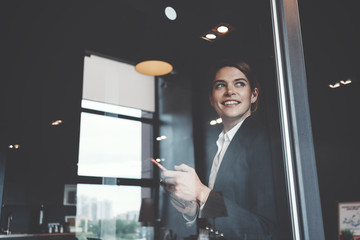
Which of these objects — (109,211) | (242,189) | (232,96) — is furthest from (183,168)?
(109,211)

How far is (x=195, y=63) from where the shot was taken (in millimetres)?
1908

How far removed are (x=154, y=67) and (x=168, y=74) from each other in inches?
4.9

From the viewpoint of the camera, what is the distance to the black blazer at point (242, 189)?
4.86ft

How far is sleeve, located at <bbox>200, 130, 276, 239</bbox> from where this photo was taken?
4.71 feet

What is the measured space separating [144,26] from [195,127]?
773 mm

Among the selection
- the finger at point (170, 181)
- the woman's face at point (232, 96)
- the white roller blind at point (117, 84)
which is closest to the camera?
the woman's face at point (232, 96)

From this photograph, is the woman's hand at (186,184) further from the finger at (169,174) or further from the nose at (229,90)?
the nose at (229,90)

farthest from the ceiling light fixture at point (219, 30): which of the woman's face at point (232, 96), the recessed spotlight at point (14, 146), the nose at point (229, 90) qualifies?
the recessed spotlight at point (14, 146)

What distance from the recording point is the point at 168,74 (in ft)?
7.01

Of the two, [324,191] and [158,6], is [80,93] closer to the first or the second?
[158,6]

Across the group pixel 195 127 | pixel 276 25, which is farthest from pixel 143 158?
pixel 276 25

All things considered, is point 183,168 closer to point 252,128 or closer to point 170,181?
point 170,181

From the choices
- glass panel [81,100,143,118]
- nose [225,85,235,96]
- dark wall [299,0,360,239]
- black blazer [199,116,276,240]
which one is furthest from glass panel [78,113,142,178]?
dark wall [299,0,360,239]

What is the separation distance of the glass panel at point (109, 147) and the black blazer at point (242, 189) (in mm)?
558
